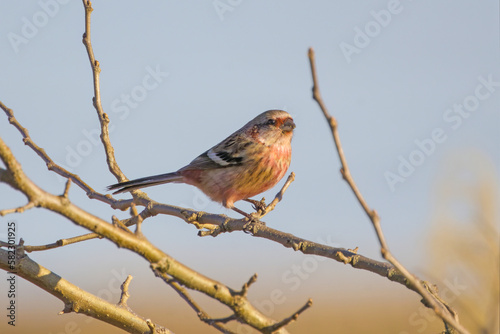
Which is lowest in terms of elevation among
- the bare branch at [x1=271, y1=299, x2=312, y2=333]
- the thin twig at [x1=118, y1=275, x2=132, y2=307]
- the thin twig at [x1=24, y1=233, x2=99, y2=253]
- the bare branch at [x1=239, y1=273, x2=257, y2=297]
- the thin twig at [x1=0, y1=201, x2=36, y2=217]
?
the bare branch at [x1=271, y1=299, x2=312, y2=333]

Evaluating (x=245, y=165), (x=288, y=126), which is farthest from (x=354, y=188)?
(x=288, y=126)

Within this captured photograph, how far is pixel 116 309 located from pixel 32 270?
0.55 meters

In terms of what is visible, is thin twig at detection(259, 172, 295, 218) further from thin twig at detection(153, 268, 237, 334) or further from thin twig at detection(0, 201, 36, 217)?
thin twig at detection(0, 201, 36, 217)

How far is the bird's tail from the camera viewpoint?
18.7 feet

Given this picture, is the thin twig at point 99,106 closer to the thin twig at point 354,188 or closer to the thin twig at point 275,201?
the thin twig at point 275,201

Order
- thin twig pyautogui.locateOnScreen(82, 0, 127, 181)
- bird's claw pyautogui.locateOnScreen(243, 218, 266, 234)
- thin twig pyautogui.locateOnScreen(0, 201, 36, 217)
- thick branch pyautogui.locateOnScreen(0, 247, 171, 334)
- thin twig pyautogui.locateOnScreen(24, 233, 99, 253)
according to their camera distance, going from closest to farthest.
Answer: thin twig pyautogui.locateOnScreen(0, 201, 36, 217)
thick branch pyautogui.locateOnScreen(0, 247, 171, 334)
thin twig pyautogui.locateOnScreen(24, 233, 99, 253)
bird's claw pyautogui.locateOnScreen(243, 218, 266, 234)
thin twig pyautogui.locateOnScreen(82, 0, 127, 181)

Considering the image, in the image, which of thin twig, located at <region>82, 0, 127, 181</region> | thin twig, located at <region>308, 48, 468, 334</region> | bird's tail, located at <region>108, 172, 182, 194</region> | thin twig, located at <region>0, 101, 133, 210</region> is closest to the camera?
thin twig, located at <region>308, 48, 468, 334</region>

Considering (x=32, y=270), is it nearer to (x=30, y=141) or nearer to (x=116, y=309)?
(x=116, y=309)

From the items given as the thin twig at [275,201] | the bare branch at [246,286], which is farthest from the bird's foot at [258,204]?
the bare branch at [246,286]

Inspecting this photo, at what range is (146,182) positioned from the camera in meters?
6.23

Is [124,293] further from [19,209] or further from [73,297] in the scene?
[19,209]

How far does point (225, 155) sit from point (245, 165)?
50cm

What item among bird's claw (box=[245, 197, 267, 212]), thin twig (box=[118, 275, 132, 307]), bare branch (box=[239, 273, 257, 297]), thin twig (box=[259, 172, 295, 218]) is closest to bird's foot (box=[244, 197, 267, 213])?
bird's claw (box=[245, 197, 267, 212])

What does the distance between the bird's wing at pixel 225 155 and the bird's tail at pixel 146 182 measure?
247 millimetres
